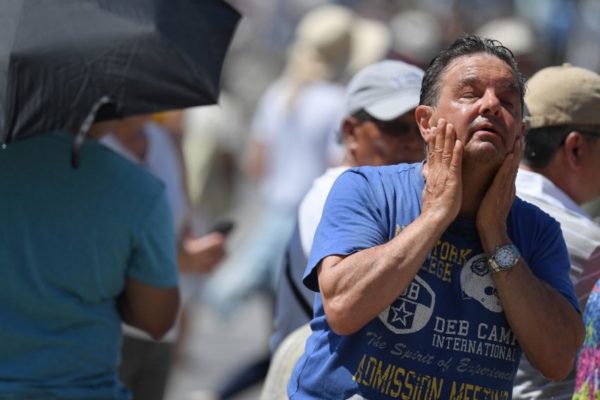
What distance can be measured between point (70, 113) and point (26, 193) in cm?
26

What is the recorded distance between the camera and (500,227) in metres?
2.81

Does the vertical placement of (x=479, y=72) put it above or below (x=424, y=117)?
above

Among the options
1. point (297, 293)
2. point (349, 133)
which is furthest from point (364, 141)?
point (297, 293)

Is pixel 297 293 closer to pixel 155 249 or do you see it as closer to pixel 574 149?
pixel 155 249

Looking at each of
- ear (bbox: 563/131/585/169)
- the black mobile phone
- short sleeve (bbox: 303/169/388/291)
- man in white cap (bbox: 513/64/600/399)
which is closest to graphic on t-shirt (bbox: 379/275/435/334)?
short sleeve (bbox: 303/169/388/291)

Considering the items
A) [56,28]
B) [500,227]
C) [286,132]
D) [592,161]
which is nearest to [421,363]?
[500,227]

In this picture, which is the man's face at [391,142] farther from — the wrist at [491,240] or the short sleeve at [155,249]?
the wrist at [491,240]

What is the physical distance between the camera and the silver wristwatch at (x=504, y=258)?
9.09ft

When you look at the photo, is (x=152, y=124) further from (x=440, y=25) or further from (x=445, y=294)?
(x=440, y=25)

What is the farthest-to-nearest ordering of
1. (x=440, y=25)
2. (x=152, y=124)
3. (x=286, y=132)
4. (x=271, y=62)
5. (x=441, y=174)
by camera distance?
(x=271, y=62)
(x=440, y=25)
(x=286, y=132)
(x=152, y=124)
(x=441, y=174)

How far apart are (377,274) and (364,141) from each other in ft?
4.75

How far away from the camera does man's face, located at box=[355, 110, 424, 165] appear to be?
4.04 meters

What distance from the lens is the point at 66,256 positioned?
3533 millimetres

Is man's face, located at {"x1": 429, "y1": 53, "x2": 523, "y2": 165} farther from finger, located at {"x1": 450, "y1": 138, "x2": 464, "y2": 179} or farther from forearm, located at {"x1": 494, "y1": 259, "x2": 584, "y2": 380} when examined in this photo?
forearm, located at {"x1": 494, "y1": 259, "x2": 584, "y2": 380}
